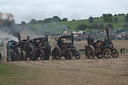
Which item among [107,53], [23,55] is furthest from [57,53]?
[107,53]

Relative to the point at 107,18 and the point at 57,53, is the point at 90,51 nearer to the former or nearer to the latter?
the point at 57,53

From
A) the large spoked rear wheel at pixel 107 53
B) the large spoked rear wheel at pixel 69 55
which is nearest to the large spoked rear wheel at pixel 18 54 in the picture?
the large spoked rear wheel at pixel 69 55

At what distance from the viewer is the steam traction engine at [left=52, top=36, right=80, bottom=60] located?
25.3m

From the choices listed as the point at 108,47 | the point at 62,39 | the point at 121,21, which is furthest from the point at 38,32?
the point at 121,21

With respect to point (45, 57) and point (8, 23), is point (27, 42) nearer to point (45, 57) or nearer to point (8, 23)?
point (45, 57)

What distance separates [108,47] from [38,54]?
6312 millimetres

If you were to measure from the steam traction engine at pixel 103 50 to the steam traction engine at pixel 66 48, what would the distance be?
131 cm

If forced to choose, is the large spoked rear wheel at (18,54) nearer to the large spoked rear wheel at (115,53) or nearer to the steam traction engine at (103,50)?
the steam traction engine at (103,50)

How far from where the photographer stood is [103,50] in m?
24.0

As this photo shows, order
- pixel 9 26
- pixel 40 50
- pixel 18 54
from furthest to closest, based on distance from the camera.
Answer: pixel 9 26, pixel 18 54, pixel 40 50

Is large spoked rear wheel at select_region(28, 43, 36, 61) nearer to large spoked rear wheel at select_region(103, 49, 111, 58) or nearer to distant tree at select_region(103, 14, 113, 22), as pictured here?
large spoked rear wheel at select_region(103, 49, 111, 58)

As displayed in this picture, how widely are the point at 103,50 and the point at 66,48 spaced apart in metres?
3.05

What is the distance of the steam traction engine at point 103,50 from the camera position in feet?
77.7

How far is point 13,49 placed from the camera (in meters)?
28.8
